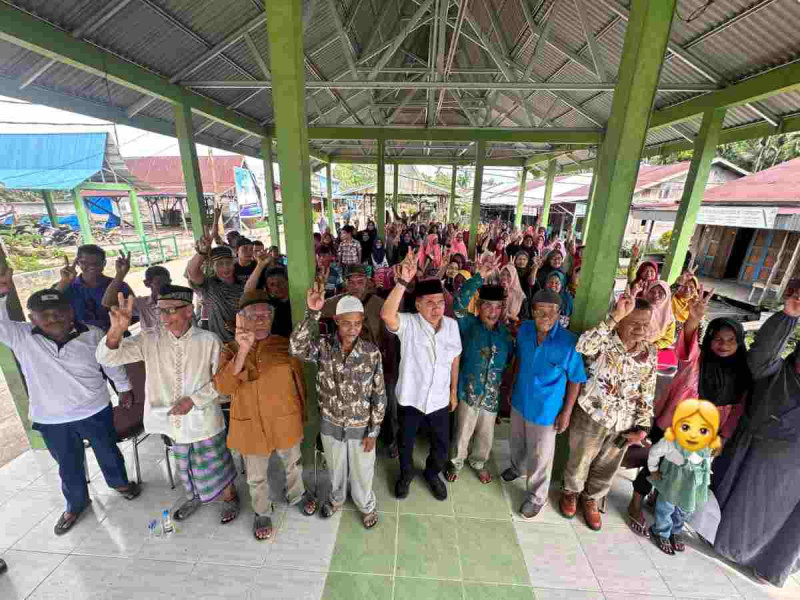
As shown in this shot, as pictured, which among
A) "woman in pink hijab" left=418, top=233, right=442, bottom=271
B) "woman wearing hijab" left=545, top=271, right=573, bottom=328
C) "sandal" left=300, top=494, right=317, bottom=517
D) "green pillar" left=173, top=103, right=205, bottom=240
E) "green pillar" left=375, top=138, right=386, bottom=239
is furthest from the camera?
"green pillar" left=375, top=138, right=386, bottom=239

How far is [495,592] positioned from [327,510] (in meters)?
1.26

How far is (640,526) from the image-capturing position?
8.50ft

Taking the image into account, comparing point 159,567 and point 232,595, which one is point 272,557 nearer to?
point 232,595

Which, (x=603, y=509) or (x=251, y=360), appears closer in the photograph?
(x=251, y=360)

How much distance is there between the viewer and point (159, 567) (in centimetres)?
227

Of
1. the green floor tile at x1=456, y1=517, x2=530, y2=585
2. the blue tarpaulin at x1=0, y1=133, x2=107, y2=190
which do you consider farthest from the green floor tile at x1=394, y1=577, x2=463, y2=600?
the blue tarpaulin at x1=0, y1=133, x2=107, y2=190

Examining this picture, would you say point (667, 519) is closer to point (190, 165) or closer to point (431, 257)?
point (431, 257)

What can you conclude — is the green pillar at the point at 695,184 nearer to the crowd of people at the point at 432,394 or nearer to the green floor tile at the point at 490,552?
the crowd of people at the point at 432,394

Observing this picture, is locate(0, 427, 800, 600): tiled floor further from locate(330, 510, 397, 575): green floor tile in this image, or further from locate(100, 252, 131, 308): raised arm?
locate(100, 252, 131, 308): raised arm

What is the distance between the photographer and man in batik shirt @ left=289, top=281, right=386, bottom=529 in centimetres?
221

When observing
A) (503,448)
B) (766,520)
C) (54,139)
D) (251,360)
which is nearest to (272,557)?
(251,360)

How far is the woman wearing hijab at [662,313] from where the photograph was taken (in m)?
2.70

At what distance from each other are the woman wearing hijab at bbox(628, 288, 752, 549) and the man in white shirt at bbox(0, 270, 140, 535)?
3.93 m

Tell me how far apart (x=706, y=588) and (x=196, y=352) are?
145 inches
